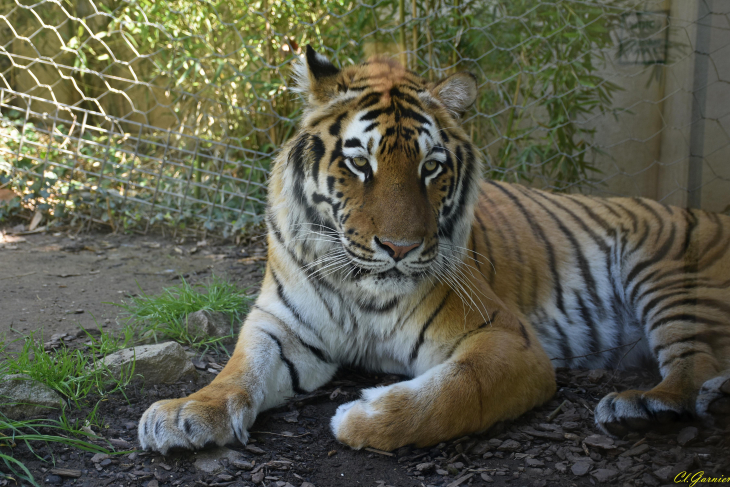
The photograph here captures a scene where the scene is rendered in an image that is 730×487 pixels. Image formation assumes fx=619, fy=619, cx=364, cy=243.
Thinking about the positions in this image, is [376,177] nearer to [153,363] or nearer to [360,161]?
[360,161]

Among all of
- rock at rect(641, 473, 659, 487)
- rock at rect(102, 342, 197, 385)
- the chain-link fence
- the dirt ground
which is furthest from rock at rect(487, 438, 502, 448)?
the chain-link fence

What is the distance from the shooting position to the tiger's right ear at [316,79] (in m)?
1.88

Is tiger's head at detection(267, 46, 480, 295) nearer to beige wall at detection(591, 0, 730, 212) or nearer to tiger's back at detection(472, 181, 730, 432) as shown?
Answer: tiger's back at detection(472, 181, 730, 432)

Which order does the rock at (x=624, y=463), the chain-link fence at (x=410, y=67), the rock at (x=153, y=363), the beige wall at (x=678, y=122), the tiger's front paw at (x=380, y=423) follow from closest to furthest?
the beige wall at (x=678, y=122) < the rock at (x=624, y=463) < the tiger's front paw at (x=380, y=423) < the rock at (x=153, y=363) < the chain-link fence at (x=410, y=67)

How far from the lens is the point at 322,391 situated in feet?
6.48

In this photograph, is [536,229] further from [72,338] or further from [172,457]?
[72,338]

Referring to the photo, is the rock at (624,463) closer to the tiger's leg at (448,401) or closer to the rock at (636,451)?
the rock at (636,451)

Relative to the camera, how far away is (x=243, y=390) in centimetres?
171

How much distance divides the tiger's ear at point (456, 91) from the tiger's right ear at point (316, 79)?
0.32 m

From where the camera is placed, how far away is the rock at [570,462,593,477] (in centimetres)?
147

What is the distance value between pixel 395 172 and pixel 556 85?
2162 mm

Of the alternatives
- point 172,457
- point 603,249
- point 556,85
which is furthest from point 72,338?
point 556,85

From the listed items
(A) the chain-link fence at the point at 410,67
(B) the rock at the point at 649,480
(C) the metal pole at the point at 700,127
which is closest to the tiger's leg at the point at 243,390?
(B) the rock at the point at 649,480

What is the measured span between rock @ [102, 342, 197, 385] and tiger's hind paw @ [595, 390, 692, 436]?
4.07 feet
